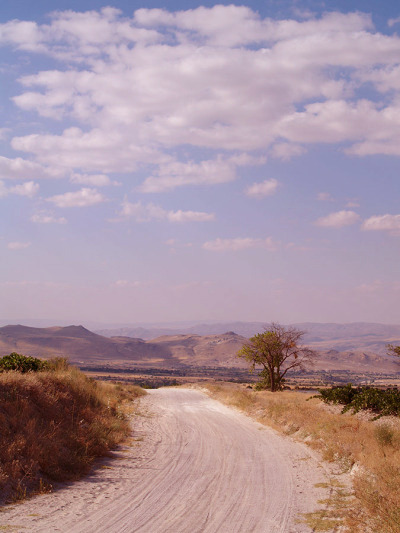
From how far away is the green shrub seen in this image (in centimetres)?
1655

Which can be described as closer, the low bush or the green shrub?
the green shrub

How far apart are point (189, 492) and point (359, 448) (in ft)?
18.4

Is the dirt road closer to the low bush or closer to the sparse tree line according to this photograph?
the low bush

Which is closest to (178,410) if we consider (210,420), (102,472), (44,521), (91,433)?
(210,420)

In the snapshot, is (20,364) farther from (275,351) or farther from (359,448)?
(275,351)

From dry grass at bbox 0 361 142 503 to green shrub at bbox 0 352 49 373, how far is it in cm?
177

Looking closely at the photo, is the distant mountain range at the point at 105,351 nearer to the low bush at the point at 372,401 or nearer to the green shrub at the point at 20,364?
the low bush at the point at 372,401

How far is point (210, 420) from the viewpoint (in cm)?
1998

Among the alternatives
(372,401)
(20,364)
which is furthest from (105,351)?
(372,401)

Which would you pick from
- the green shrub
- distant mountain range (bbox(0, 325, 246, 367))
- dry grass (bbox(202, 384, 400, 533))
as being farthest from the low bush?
distant mountain range (bbox(0, 325, 246, 367))

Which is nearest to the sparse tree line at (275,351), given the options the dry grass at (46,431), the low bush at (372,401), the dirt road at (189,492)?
the low bush at (372,401)

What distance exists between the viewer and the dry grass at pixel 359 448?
24.6 ft

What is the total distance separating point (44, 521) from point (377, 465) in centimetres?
736

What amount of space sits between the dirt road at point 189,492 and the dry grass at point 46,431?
1.72 ft
